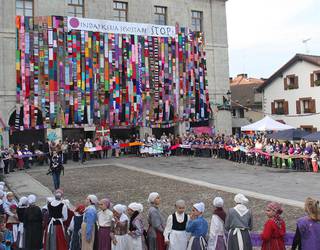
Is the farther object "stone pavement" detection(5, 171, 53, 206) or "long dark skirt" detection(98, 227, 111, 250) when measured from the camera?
"stone pavement" detection(5, 171, 53, 206)

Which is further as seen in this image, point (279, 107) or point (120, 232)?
point (279, 107)

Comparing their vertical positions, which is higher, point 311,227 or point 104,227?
point 311,227


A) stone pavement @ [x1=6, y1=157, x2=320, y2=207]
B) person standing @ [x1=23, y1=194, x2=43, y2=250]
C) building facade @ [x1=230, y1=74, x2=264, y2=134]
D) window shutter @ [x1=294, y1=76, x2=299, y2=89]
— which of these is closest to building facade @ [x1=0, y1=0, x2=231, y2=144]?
building facade @ [x1=230, y1=74, x2=264, y2=134]

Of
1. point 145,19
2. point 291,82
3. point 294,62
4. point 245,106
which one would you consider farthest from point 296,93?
point 145,19

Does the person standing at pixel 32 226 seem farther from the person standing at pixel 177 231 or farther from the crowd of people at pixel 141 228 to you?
the person standing at pixel 177 231

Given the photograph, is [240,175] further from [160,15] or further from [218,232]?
[160,15]

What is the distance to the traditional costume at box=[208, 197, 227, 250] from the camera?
785 cm

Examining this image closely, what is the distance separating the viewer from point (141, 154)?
3131 centimetres

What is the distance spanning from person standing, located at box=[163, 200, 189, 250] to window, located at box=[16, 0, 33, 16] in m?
26.6

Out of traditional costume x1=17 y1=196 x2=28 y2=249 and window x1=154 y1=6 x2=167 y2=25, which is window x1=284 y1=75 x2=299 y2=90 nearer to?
window x1=154 y1=6 x2=167 y2=25

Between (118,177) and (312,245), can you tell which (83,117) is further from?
(312,245)

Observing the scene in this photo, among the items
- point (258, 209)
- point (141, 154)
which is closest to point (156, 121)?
point (141, 154)

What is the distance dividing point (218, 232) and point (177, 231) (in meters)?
0.75

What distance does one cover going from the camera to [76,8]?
1298 inches
